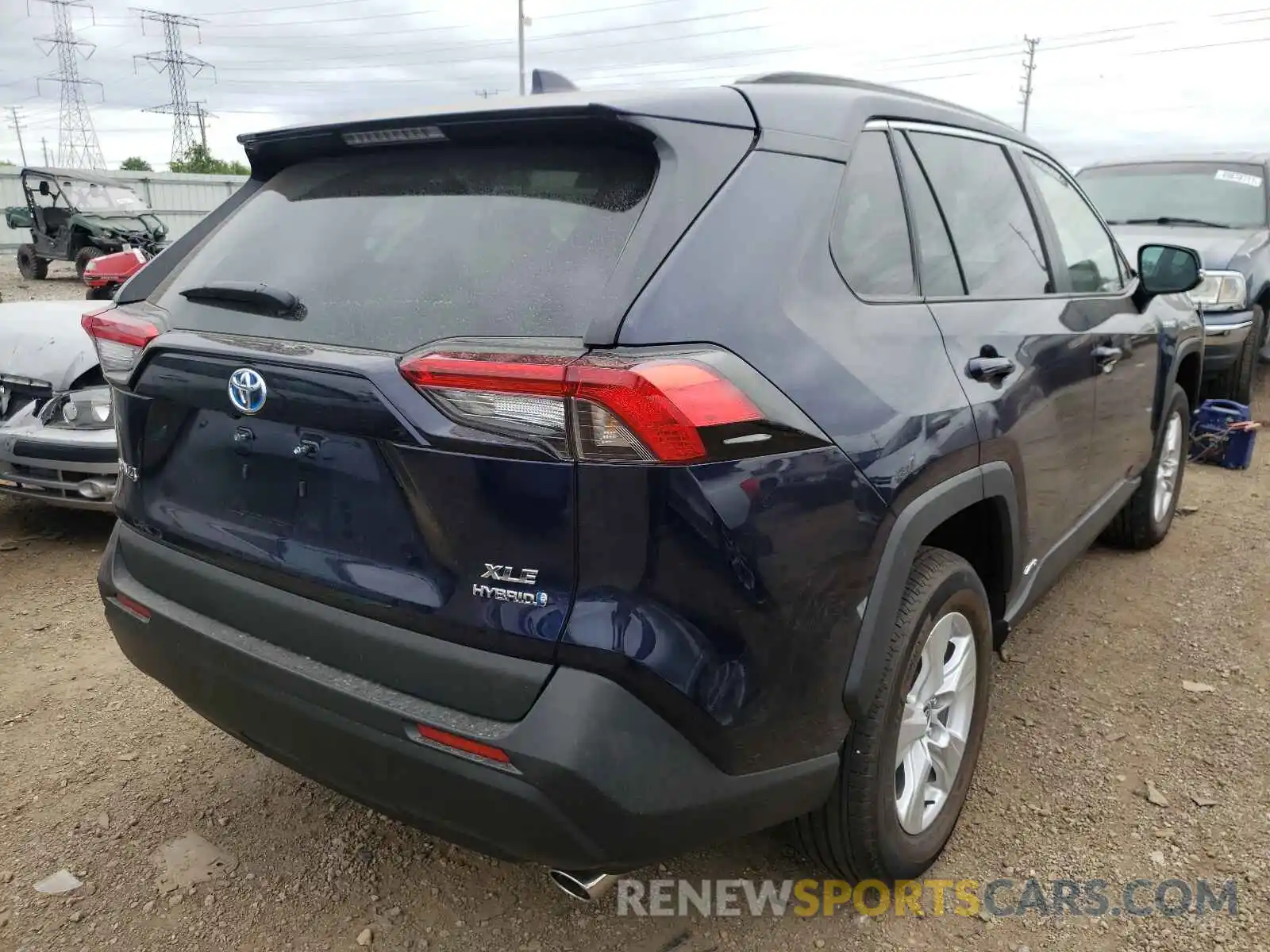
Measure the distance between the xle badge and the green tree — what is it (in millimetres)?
54598

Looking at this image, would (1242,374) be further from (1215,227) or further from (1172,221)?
(1172,221)

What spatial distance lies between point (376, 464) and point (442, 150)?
729mm

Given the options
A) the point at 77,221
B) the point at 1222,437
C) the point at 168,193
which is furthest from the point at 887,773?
the point at 168,193

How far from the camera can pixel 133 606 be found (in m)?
2.24

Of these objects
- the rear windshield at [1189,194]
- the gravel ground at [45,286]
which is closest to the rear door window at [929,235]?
the rear windshield at [1189,194]

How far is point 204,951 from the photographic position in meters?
2.19

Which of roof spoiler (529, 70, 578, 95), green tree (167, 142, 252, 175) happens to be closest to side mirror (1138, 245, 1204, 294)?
roof spoiler (529, 70, 578, 95)

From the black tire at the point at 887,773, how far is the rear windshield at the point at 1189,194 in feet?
20.7

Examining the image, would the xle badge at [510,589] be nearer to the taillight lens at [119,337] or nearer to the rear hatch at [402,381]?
the rear hatch at [402,381]

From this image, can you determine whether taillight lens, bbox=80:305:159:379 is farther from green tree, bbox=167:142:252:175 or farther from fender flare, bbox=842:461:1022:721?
green tree, bbox=167:142:252:175

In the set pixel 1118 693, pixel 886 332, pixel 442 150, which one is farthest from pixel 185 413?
pixel 1118 693

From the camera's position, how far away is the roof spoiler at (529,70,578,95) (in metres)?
2.24

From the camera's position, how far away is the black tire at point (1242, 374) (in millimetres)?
6789

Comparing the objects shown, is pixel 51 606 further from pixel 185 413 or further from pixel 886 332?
pixel 886 332
